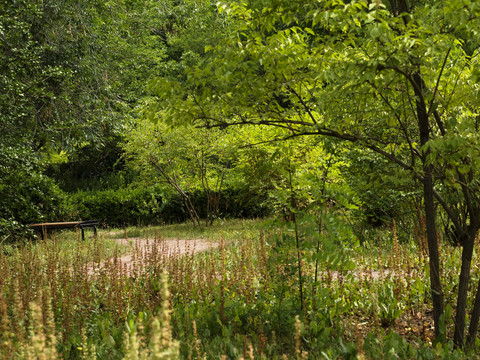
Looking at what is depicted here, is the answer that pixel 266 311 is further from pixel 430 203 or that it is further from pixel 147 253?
pixel 147 253

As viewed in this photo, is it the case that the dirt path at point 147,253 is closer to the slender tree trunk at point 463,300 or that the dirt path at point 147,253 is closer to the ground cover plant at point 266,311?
the ground cover plant at point 266,311

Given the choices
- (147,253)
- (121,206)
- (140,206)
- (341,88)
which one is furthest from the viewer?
(121,206)

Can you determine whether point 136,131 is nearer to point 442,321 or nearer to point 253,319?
point 253,319

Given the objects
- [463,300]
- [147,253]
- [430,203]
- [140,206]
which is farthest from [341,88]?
[140,206]

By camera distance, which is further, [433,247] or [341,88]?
[433,247]

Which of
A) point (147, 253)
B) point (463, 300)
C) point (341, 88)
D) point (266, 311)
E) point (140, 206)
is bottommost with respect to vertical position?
point (266, 311)

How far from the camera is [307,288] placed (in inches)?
180

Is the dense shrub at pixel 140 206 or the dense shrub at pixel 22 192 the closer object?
the dense shrub at pixel 22 192

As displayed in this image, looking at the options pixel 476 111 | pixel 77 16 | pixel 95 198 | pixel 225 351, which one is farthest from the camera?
pixel 95 198

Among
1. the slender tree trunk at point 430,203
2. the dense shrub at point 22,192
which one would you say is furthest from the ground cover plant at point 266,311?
the dense shrub at point 22,192

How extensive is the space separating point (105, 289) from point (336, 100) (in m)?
3.15

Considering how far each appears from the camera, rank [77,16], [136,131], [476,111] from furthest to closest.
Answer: [136,131] → [77,16] → [476,111]

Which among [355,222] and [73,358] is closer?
[73,358]

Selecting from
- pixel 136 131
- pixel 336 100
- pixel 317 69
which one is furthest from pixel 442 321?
pixel 136 131
